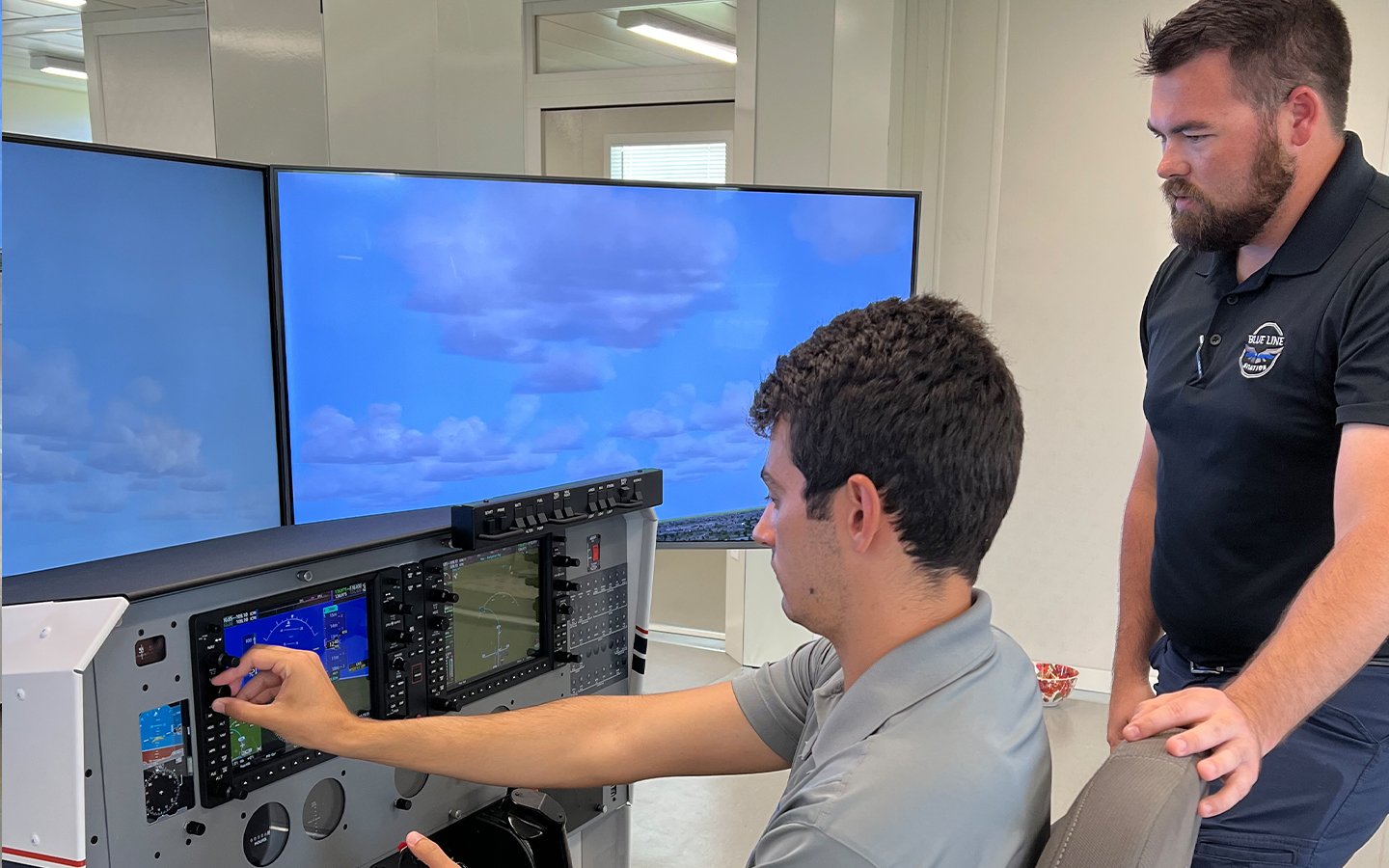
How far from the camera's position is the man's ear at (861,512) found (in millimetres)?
988

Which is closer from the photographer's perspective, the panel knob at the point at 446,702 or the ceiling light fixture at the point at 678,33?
the panel knob at the point at 446,702

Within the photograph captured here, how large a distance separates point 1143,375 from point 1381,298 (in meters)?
2.51

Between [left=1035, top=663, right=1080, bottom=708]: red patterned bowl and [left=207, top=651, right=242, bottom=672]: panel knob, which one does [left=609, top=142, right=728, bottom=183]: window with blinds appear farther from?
[left=207, top=651, right=242, bottom=672]: panel knob

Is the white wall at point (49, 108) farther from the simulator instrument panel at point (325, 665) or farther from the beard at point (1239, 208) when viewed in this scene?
the beard at point (1239, 208)

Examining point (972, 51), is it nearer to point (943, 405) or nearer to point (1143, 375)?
point (1143, 375)

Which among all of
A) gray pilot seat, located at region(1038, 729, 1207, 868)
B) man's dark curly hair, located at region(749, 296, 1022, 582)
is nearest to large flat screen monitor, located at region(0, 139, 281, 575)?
man's dark curly hair, located at region(749, 296, 1022, 582)

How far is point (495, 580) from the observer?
154 cm

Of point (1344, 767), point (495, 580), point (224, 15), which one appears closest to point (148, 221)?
point (495, 580)

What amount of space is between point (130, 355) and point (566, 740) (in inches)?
32.2

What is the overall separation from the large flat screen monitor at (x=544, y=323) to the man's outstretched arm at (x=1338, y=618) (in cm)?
137

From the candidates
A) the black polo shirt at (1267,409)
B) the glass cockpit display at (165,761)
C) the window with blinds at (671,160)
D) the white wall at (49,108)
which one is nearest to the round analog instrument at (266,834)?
the glass cockpit display at (165,761)

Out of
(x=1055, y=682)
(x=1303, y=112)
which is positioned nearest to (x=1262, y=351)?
(x=1303, y=112)

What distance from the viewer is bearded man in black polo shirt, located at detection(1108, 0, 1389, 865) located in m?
1.24

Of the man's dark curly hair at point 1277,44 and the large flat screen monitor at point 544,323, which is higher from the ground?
the man's dark curly hair at point 1277,44
